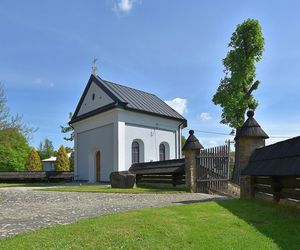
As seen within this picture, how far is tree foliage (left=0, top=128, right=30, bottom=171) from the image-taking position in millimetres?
33469

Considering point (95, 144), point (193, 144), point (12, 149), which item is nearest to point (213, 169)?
point (193, 144)

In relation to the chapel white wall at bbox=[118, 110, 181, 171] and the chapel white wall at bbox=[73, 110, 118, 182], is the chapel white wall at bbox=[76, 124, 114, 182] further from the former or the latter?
the chapel white wall at bbox=[118, 110, 181, 171]

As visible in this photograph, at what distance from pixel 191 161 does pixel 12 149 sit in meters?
31.1

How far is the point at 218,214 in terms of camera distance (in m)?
8.62

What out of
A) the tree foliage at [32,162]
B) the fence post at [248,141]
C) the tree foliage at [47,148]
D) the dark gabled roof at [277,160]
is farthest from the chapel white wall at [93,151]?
the tree foliage at [47,148]

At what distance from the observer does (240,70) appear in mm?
23875

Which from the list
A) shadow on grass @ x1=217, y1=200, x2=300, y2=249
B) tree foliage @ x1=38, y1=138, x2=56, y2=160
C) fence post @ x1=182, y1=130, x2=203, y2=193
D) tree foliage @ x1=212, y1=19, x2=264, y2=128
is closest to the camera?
shadow on grass @ x1=217, y1=200, x2=300, y2=249

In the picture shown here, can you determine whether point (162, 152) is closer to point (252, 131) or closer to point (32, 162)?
point (252, 131)

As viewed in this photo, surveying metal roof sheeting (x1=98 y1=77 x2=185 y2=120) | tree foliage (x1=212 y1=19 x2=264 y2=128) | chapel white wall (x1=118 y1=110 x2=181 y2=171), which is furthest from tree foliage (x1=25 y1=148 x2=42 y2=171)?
tree foliage (x1=212 y1=19 x2=264 y2=128)

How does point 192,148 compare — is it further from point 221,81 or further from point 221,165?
point 221,81

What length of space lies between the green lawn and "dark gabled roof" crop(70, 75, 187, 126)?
16614 mm

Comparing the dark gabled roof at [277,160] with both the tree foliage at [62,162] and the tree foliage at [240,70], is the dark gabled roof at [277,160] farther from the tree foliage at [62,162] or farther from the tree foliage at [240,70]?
the tree foliage at [62,162]

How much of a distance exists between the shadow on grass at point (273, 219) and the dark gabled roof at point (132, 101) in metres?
15.1

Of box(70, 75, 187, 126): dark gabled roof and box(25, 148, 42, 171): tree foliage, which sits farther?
box(25, 148, 42, 171): tree foliage
